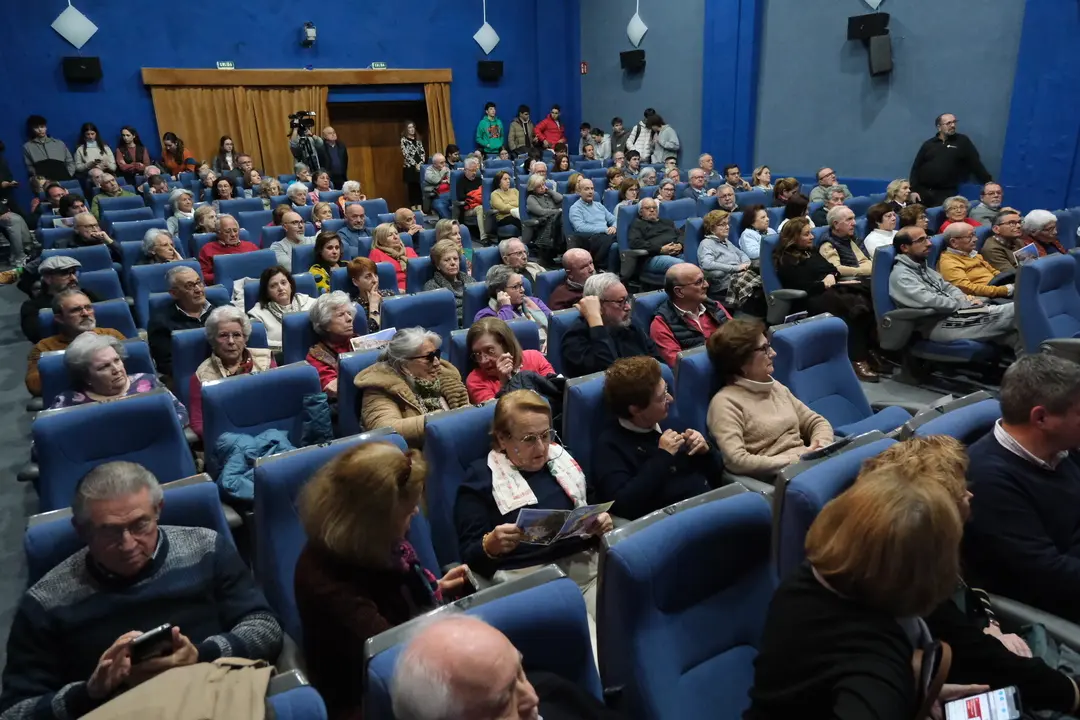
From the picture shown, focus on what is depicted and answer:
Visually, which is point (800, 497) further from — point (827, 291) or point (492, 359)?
point (827, 291)

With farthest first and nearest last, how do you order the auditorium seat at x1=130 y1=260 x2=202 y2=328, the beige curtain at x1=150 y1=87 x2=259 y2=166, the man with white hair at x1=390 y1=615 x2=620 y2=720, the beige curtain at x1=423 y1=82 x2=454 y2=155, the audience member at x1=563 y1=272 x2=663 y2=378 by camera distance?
the beige curtain at x1=423 y1=82 x2=454 y2=155 < the beige curtain at x1=150 y1=87 x2=259 y2=166 < the auditorium seat at x1=130 y1=260 x2=202 y2=328 < the audience member at x1=563 y1=272 x2=663 y2=378 < the man with white hair at x1=390 y1=615 x2=620 y2=720

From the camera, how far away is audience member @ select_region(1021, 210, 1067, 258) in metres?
4.53

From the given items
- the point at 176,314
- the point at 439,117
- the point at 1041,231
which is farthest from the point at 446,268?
the point at 439,117

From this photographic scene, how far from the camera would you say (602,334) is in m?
3.00

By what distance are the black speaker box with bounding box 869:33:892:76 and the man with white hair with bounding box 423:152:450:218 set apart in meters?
4.79

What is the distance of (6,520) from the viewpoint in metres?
2.99

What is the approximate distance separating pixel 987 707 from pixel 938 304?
9.67 feet

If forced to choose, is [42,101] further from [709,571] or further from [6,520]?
[709,571]

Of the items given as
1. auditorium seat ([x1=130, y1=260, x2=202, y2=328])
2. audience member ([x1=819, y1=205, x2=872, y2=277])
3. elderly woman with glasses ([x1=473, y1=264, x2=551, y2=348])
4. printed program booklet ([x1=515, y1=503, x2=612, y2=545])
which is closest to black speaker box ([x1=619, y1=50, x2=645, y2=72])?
audience member ([x1=819, y1=205, x2=872, y2=277])

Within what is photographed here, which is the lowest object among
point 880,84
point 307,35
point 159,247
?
point 159,247

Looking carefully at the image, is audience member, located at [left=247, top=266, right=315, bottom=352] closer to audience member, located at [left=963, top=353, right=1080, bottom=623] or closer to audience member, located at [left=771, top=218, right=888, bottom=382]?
audience member, located at [left=771, top=218, right=888, bottom=382]

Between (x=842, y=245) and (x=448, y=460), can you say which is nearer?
(x=448, y=460)

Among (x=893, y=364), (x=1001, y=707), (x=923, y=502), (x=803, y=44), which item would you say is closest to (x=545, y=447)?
(x=923, y=502)

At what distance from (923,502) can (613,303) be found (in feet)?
6.59
